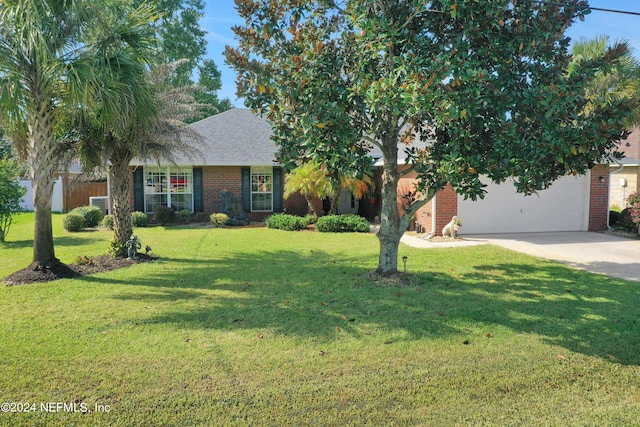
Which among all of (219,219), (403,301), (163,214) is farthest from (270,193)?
(403,301)

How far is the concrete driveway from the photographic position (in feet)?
31.7

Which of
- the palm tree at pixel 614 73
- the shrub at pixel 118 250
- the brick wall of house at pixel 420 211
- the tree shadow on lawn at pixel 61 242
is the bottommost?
the tree shadow on lawn at pixel 61 242

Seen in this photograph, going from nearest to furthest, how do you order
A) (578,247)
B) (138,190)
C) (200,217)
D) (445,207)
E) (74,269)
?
(74,269), (578,247), (445,207), (138,190), (200,217)

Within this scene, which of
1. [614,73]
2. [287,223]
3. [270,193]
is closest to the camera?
[614,73]

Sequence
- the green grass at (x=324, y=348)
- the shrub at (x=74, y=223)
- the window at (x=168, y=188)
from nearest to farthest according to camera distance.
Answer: the green grass at (x=324, y=348) < the shrub at (x=74, y=223) < the window at (x=168, y=188)

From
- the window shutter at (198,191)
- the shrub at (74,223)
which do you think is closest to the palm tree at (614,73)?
the window shutter at (198,191)

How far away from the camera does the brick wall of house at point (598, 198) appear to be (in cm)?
1573

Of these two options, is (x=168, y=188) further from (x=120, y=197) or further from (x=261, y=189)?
(x=120, y=197)

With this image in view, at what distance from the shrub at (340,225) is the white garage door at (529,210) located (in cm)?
324

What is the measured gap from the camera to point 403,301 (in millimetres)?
6984

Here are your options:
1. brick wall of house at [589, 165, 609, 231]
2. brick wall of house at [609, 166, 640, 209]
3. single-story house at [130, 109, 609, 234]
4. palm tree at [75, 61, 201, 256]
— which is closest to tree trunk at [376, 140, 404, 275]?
palm tree at [75, 61, 201, 256]

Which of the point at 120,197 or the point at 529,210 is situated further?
the point at 529,210

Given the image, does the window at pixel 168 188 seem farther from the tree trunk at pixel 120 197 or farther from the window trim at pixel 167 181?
the tree trunk at pixel 120 197

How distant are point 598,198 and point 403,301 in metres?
12.4
